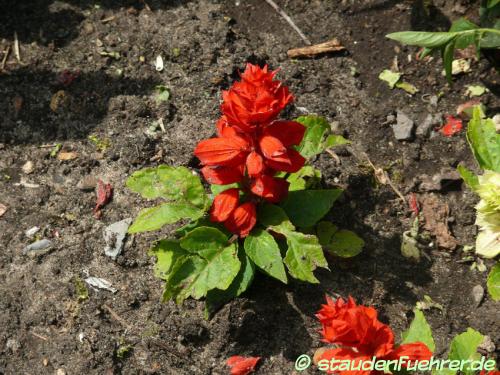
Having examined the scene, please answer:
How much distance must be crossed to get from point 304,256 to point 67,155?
137cm

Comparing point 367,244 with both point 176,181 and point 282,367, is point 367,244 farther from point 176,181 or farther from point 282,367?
point 176,181

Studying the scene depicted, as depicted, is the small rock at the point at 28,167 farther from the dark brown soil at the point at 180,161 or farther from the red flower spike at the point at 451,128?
the red flower spike at the point at 451,128

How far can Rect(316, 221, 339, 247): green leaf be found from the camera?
2703mm

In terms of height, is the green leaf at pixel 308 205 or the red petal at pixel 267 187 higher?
the red petal at pixel 267 187

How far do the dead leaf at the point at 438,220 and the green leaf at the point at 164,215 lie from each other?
44.7 inches

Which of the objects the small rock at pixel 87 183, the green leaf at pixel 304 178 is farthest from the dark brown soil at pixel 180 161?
the green leaf at pixel 304 178

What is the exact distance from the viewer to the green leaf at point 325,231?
2703 millimetres

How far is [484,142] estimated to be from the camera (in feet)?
8.68

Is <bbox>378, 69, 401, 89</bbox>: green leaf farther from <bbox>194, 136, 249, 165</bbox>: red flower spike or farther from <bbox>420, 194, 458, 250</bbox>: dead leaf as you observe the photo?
<bbox>194, 136, 249, 165</bbox>: red flower spike

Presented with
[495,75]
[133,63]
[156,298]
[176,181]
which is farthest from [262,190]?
[495,75]

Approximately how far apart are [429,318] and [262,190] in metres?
1.00

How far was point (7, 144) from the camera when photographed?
3.10 metres

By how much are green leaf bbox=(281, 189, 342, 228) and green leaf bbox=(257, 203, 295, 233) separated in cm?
12

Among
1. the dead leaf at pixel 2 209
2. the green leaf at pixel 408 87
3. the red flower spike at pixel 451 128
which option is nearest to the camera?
the dead leaf at pixel 2 209
